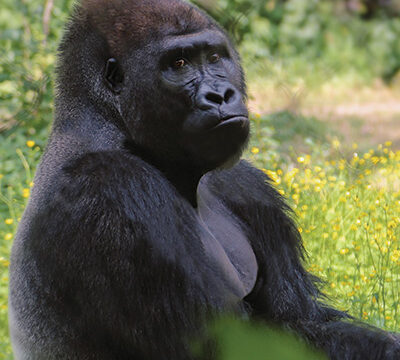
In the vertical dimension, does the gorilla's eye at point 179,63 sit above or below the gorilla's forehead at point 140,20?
below

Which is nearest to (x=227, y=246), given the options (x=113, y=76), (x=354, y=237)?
(x=113, y=76)

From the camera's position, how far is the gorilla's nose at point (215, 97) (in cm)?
205

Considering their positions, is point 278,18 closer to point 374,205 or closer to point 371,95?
point 371,95

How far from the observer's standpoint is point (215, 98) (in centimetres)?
206

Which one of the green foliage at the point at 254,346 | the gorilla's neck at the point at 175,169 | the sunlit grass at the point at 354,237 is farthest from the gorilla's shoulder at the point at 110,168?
the green foliage at the point at 254,346

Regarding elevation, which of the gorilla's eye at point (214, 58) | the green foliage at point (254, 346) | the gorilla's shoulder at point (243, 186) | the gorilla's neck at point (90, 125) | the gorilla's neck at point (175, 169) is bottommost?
the gorilla's shoulder at point (243, 186)

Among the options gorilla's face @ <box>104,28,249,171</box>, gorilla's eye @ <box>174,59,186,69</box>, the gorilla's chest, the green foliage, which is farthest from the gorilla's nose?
the green foliage

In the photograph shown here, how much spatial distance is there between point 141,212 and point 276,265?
753 mm

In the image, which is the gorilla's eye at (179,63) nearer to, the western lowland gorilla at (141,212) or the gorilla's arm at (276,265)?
the western lowland gorilla at (141,212)

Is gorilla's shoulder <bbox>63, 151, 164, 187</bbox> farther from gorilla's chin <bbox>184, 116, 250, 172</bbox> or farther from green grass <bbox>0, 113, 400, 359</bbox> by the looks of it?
green grass <bbox>0, 113, 400, 359</bbox>

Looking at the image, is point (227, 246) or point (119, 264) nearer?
point (119, 264)

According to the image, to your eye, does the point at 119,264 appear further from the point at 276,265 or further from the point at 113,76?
the point at 276,265

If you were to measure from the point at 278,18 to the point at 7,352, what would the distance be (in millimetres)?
7397

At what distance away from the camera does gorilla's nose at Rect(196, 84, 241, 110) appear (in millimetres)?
2051
